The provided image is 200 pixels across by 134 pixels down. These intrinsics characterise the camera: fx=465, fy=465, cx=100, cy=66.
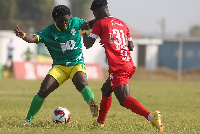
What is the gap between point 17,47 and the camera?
47156 mm

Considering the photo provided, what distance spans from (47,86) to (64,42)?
35.9 inches

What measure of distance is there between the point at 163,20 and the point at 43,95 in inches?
3257

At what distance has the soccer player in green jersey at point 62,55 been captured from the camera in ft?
28.4

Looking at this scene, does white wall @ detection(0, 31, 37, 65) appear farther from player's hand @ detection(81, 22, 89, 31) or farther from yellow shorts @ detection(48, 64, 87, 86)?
player's hand @ detection(81, 22, 89, 31)

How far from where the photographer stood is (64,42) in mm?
8867

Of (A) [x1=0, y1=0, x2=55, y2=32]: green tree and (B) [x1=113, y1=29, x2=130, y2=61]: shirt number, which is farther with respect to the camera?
(A) [x1=0, y1=0, x2=55, y2=32]: green tree

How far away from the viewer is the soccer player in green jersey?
28.4 feet

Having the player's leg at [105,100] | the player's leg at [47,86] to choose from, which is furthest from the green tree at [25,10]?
the player's leg at [105,100]

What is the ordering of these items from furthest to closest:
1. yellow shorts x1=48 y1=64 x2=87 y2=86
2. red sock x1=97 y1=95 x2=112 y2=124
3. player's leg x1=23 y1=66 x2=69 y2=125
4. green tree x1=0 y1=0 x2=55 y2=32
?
green tree x1=0 y1=0 x2=55 y2=32
yellow shorts x1=48 y1=64 x2=87 y2=86
player's leg x1=23 y1=66 x2=69 y2=125
red sock x1=97 y1=95 x2=112 y2=124

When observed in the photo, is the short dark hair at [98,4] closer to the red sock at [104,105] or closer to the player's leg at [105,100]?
the player's leg at [105,100]

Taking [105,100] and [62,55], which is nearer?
[105,100]

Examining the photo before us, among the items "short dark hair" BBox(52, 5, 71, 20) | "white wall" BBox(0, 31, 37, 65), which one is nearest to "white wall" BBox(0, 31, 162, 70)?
"white wall" BBox(0, 31, 37, 65)

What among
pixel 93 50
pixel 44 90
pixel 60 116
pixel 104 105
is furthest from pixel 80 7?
pixel 104 105

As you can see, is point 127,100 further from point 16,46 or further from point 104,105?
point 16,46
